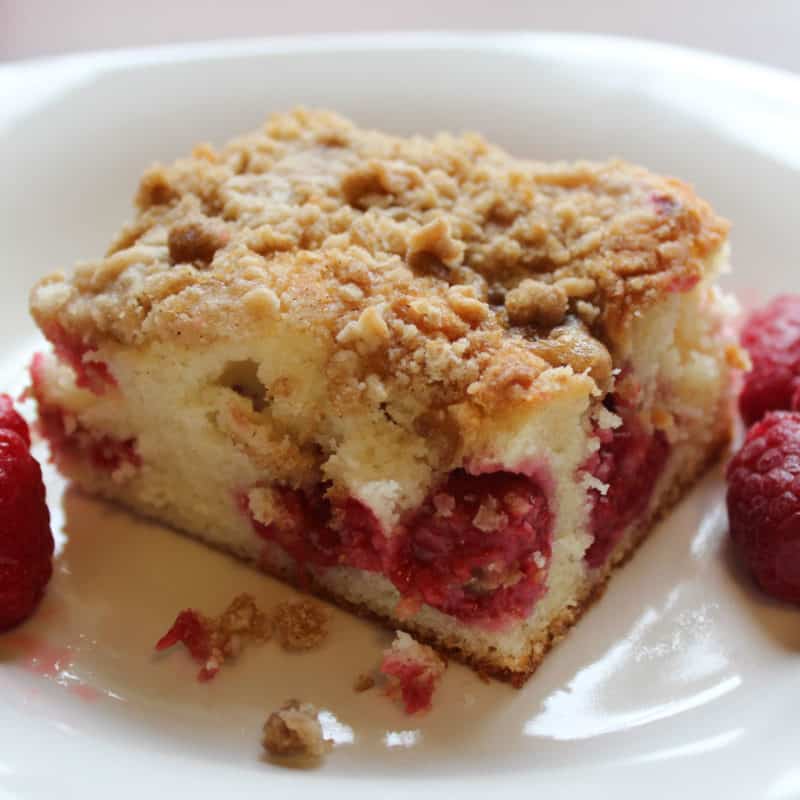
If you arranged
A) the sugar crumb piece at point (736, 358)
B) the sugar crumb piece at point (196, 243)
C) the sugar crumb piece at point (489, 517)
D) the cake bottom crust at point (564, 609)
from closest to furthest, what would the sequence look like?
the sugar crumb piece at point (489, 517)
the cake bottom crust at point (564, 609)
the sugar crumb piece at point (196, 243)
the sugar crumb piece at point (736, 358)

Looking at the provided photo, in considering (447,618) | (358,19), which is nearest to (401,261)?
(447,618)

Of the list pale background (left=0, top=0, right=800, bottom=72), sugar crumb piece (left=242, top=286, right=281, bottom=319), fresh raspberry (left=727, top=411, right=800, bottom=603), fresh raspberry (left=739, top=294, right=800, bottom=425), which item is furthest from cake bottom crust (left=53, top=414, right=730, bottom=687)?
pale background (left=0, top=0, right=800, bottom=72)

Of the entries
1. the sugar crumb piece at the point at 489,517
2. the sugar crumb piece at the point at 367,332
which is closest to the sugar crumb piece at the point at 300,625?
the sugar crumb piece at the point at 489,517

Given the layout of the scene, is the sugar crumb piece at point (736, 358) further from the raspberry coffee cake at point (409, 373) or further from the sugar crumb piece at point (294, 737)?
the sugar crumb piece at point (294, 737)

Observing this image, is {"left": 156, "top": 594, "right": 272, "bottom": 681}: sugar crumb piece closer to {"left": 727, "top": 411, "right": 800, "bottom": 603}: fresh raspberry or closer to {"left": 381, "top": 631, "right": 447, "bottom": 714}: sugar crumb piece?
{"left": 381, "top": 631, "right": 447, "bottom": 714}: sugar crumb piece

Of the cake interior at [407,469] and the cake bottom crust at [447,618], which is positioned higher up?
the cake interior at [407,469]

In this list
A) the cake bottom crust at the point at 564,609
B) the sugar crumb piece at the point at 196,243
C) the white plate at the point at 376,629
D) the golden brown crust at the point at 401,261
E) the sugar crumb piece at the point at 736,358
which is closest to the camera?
the white plate at the point at 376,629

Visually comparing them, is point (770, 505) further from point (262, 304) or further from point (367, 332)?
point (262, 304)
